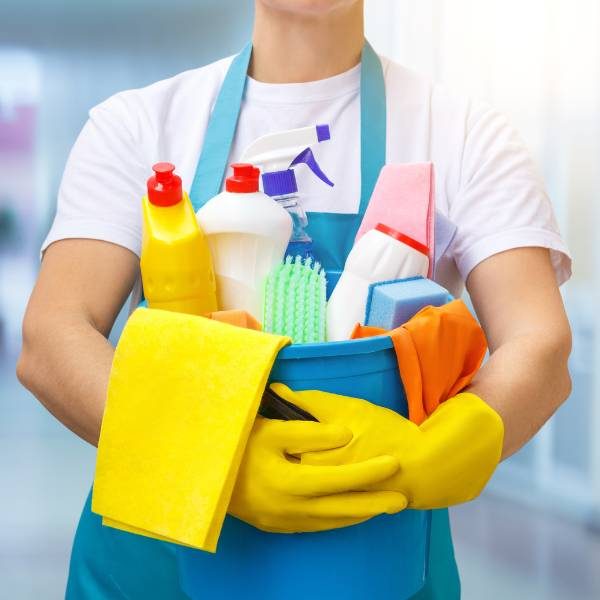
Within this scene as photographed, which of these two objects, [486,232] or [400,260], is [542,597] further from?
[400,260]

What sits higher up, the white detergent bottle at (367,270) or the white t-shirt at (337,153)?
the white t-shirt at (337,153)

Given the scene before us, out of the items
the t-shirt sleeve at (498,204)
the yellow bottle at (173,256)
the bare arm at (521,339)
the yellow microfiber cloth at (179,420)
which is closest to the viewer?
the yellow microfiber cloth at (179,420)

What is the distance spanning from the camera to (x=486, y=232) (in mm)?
1087

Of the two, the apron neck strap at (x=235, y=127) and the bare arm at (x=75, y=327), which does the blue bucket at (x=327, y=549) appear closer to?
the bare arm at (x=75, y=327)

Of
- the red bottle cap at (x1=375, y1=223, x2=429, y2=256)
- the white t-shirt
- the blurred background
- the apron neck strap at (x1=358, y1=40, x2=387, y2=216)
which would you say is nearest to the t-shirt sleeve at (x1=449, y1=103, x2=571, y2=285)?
the white t-shirt

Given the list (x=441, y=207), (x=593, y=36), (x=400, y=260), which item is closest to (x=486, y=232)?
(x=441, y=207)

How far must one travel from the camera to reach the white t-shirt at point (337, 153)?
1.10 m

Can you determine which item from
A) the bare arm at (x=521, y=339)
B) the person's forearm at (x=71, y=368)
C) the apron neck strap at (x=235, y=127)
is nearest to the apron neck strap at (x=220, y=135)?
the apron neck strap at (x=235, y=127)

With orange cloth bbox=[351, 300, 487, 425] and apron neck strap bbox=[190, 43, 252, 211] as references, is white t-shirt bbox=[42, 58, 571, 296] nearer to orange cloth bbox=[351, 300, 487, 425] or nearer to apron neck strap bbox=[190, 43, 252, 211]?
apron neck strap bbox=[190, 43, 252, 211]

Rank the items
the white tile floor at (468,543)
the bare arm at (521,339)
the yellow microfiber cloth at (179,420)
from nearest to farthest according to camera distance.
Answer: the yellow microfiber cloth at (179,420)
the bare arm at (521,339)
the white tile floor at (468,543)

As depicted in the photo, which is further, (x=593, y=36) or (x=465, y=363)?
(x=593, y=36)

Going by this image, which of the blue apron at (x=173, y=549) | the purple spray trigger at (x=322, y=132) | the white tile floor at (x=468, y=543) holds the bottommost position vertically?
the white tile floor at (x=468, y=543)

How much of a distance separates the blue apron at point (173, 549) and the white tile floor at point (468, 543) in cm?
138

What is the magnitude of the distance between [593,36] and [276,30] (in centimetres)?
152
